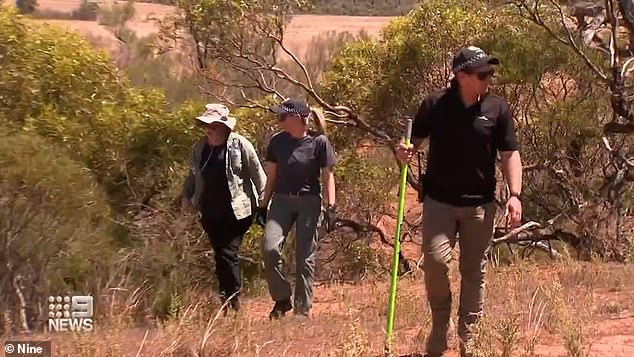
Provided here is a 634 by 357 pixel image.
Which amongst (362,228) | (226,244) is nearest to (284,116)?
(226,244)

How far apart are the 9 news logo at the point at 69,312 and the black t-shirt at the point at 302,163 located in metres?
1.68

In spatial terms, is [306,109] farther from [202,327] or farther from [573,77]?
[573,77]

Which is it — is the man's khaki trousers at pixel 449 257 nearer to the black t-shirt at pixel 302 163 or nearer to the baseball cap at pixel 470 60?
the baseball cap at pixel 470 60

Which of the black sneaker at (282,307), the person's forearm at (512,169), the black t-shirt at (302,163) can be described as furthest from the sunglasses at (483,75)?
the black sneaker at (282,307)

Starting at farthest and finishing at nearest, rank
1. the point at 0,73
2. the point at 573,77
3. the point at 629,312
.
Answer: the point at 573,77
the point at 0,73
the point at 629,312

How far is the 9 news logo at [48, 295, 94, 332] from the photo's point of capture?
574 cm

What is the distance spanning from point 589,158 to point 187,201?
774 cm

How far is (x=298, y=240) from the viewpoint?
23.7ft

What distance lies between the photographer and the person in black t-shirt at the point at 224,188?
7176mm

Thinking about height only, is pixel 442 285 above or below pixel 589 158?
above

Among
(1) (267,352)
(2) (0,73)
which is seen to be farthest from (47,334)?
(2) (0,73)

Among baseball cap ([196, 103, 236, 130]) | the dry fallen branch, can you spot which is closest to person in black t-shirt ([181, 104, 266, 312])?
baseball cap ([196, 103, 236, 130])

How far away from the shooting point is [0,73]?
841 centimetres

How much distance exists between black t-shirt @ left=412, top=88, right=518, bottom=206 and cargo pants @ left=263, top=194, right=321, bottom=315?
6.16ft
